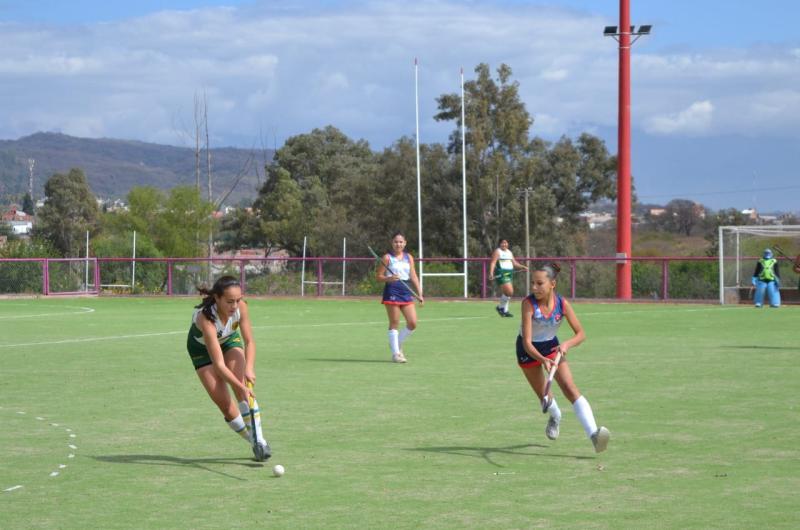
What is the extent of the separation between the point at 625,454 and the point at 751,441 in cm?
135

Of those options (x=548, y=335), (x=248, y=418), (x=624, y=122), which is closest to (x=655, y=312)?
(x=624, y=122)

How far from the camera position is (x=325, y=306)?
39.0 metres

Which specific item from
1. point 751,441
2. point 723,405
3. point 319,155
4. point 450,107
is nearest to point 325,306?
point 723,405

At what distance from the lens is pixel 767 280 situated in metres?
35.7

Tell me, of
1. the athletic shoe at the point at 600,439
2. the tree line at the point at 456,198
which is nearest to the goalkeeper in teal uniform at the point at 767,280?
the athletic shoe at the point at 600,439

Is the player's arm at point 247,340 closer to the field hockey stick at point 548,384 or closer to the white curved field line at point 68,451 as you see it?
the white curved field line at point 68,451

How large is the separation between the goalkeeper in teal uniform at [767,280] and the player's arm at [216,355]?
27635mm

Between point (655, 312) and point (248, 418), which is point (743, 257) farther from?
point (248, 418)

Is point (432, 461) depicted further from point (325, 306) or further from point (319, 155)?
point (319, 155)

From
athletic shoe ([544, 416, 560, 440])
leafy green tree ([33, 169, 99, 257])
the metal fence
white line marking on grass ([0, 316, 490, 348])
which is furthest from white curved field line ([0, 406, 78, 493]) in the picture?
leafy green tree ([33, 169, 99, 257])

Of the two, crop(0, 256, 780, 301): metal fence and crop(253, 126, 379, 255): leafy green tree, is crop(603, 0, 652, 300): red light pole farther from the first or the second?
crop(253, 126, 379, 255): leafy green tree

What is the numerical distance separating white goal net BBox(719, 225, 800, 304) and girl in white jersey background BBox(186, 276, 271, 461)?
100 feet

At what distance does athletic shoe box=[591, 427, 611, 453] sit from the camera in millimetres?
10156

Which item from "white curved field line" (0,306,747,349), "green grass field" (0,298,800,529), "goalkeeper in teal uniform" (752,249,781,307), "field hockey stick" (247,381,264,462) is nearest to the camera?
"green grass field" (0,298,800,529)
